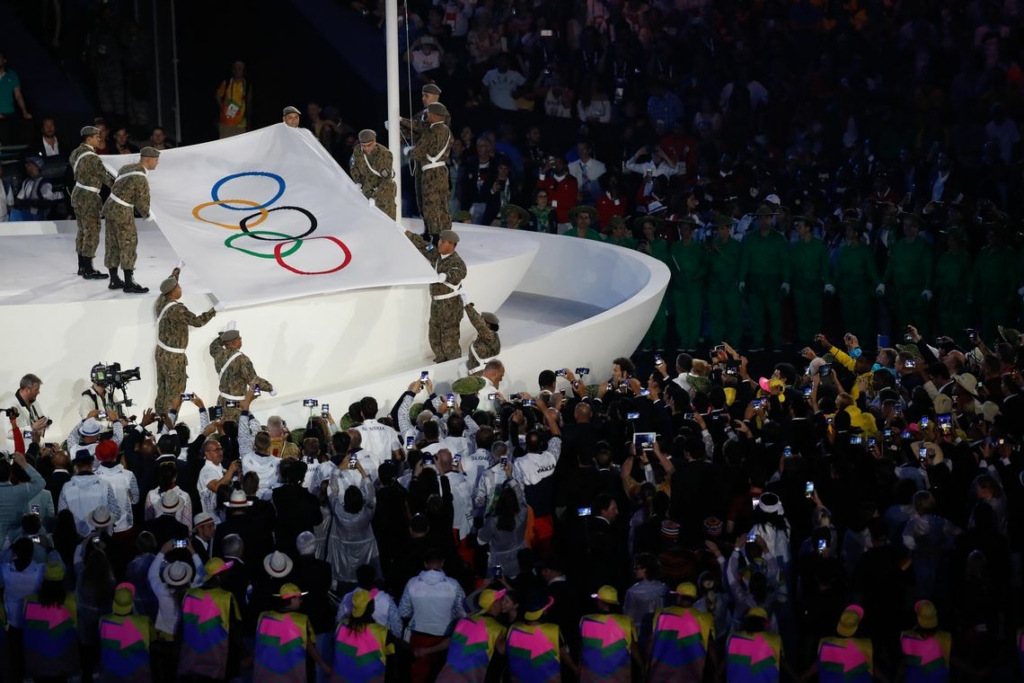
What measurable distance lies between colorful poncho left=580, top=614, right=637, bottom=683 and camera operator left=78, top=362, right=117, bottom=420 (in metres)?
4.88

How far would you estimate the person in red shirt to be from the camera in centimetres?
1848

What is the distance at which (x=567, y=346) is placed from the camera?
14.2 metres

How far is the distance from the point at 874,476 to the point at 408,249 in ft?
16.4

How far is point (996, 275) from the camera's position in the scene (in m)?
15.9

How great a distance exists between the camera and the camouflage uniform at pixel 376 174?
46.7 ft

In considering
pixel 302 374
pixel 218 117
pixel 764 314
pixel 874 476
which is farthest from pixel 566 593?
pixel 218 117

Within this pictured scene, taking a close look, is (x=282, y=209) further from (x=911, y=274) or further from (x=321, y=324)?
(x=911, y=274)

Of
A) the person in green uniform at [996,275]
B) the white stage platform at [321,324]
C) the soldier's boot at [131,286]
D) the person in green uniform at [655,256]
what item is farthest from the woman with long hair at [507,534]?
the person in green uniform at [996,275]

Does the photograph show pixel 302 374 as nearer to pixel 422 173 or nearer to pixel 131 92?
pixel 422 173

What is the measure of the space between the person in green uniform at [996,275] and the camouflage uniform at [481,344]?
18.3 feet

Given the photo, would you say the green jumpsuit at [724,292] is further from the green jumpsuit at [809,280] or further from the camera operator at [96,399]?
the camera operator at [96,399]

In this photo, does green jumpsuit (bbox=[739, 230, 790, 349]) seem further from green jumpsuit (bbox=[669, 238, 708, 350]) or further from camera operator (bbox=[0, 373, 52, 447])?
camera operator (bbox=[0, 373, 52, 447])

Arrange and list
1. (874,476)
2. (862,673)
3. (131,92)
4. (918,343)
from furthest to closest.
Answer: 1. (131,92)
2. (918,343)
3. (874,476)
4. (862,673)

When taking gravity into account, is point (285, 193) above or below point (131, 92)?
above
